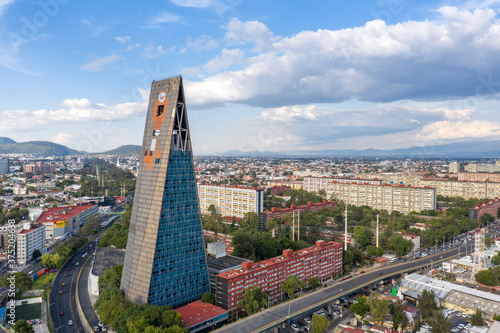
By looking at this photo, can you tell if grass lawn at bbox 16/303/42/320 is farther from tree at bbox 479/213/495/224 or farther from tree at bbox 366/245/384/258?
tree at bbox 479/213/495/224

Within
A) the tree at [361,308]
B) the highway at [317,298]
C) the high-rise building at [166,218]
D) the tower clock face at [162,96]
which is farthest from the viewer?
the tower clock face at [162,96]

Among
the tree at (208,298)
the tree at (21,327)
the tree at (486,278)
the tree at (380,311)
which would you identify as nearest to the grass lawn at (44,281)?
the tree at (21,327)

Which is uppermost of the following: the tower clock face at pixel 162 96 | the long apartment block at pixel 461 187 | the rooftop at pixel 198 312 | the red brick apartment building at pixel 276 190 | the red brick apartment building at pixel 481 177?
the tower clock face at pixel 162 96

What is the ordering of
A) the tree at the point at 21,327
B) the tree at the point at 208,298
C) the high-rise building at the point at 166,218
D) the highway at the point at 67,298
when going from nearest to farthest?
the tree at the point at 21,327 < the high-rise building at the point at 166,218 < the highway at the point at 67,298 < the tree at the point at 208,298

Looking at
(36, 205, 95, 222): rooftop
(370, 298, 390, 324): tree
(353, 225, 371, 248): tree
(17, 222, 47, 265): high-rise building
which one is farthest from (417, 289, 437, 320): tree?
(36, 205, 95, 222): rooftop

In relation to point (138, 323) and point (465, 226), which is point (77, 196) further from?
point (465, 226)

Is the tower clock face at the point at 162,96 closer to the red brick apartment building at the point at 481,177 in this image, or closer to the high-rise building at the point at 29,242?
the high-rise building at the point at 29,242

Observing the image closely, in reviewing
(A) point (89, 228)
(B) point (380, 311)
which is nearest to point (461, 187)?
(B) point (380, 311)
